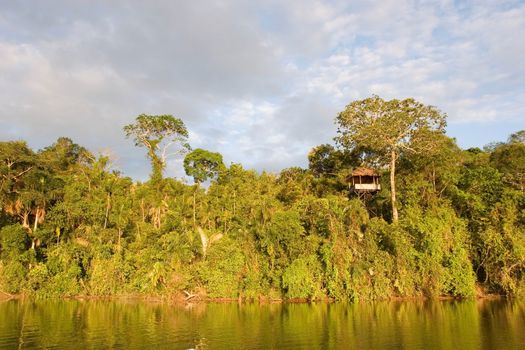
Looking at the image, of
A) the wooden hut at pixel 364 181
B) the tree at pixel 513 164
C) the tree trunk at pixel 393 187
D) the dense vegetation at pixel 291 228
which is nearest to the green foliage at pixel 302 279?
the dense vegetation at pixel 291 228

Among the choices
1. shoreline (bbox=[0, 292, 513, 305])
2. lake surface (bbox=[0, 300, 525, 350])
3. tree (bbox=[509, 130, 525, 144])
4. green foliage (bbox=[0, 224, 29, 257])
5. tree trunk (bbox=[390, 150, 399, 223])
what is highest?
tree (bbox=[509, 130, 525, 144])

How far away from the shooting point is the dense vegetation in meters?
35.1

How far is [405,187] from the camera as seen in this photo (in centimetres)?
4000

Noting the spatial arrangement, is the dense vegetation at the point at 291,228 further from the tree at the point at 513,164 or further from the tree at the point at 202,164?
the tree at the point at 202,164

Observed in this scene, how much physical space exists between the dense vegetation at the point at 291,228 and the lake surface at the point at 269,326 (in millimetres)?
3070

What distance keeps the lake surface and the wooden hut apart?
13.0 m

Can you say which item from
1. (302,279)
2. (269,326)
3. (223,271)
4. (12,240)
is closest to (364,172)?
(302,279)

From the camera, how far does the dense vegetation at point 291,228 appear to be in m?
35.1

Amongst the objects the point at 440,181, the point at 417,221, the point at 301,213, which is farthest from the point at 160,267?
the point at 440,181

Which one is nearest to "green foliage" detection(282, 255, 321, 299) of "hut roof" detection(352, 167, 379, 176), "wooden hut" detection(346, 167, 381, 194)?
"wooden hut" detection(346, 167, 381, 194)

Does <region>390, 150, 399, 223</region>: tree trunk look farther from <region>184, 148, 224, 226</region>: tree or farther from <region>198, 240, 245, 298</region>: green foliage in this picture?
<region>184, 148, 224, 226</region>: tree

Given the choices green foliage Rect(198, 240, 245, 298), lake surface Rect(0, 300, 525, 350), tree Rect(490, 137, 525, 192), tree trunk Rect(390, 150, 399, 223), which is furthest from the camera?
tree Rect(490, 137, 525, 192)

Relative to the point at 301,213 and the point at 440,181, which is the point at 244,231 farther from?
the point at 440,181

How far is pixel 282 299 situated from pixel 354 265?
6689 mm
